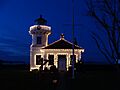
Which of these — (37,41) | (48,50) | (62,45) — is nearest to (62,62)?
(62,45)

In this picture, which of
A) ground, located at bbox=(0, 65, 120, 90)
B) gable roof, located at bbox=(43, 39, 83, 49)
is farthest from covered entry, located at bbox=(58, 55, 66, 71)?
ground, located at bbox=(0, 65, 120, 90)

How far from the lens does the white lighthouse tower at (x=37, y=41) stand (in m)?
65.6

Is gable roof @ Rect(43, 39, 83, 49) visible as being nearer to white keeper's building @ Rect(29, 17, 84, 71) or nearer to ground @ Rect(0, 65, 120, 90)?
white keeper's building @ Rect(29, 17, 84, 71)

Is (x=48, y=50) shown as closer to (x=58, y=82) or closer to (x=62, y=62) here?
(x=62, y=62)

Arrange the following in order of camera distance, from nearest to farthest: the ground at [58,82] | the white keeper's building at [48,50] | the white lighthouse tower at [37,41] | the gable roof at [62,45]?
the ground at [58,82], the white keeper's building at [48,50], the gable roof at [62,45], the white lighthouse tower at [37,41]

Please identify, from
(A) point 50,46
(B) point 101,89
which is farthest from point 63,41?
(B) point 101,89

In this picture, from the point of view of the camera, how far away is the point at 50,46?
63.6m

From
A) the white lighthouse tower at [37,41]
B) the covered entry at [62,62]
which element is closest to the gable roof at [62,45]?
the covered entry at [62,62]

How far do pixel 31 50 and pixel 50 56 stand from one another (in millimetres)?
4410

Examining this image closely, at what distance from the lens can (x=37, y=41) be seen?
66.3m

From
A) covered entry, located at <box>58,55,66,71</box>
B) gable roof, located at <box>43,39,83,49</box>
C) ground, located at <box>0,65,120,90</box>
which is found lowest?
ground, located at <box>0,65,120,90</box>

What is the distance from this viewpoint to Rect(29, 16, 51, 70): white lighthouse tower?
215 feet

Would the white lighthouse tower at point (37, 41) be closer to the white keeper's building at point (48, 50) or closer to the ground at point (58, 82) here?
the white keeper's building at point (48, 50)

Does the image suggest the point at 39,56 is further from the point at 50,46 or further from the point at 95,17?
the point at 95,17
